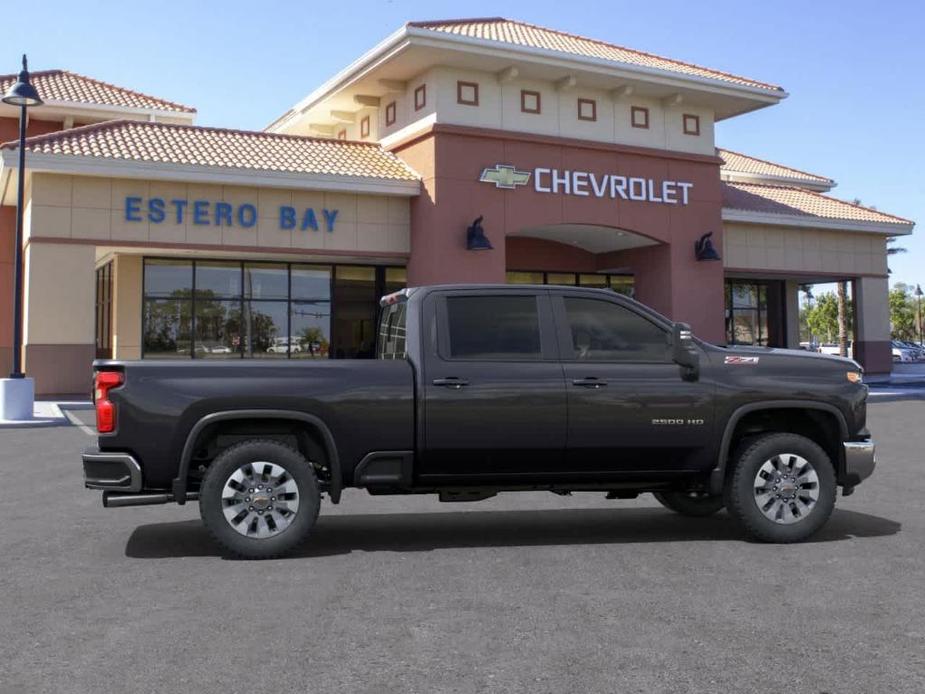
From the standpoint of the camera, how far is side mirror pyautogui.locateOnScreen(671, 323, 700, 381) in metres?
7.03

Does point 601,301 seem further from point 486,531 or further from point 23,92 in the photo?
point 23,92

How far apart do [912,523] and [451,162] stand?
1828 cm

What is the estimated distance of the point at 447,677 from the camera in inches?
165

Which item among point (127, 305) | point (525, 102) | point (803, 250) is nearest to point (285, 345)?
point (127, 305)

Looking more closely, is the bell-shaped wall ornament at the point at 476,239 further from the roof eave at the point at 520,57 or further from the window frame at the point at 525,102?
the roof eave at the point at 520,57

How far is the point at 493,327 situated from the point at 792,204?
2923 cm

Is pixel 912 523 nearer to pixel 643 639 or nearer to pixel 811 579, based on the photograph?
pixel 811 579

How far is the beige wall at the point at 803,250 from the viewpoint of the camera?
31.0 m

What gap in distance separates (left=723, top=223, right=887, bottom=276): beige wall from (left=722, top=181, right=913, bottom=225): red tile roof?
2.06ft

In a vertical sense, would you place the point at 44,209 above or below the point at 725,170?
below

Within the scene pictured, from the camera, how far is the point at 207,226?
23531 millimetres

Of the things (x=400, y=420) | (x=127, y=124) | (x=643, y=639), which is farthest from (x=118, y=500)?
(x=127, y=124)

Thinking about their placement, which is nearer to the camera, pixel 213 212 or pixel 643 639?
pixel 643 639

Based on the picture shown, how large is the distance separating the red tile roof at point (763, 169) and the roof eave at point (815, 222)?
257 inches
